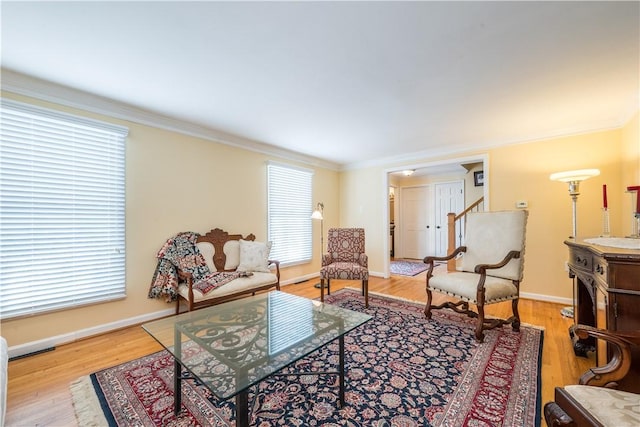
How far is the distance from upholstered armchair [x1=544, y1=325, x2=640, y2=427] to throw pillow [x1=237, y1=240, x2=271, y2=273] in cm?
282

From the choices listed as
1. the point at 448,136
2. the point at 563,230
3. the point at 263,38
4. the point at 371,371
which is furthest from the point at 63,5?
the point at 563,230

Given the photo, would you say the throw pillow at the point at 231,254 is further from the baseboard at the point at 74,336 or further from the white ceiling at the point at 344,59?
the white ceiling at the point at 344,59

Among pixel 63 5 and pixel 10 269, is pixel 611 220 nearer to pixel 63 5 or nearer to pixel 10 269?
pixel 63 5

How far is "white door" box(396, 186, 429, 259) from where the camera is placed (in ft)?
22.3

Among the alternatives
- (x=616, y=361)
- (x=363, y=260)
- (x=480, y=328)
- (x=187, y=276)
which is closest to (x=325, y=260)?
(x=363, y=260)

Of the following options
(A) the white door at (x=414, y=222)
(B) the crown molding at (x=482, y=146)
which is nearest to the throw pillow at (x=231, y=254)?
(B) the crown molding at (x=482, y=146)

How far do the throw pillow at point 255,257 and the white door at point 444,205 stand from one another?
4.93 meters

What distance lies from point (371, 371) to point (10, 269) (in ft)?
9.88

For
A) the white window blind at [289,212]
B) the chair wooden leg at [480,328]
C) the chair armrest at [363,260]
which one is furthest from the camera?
the white window blind at [289,212]

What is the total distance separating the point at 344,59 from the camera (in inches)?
74.4

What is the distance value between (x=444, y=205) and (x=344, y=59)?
5.55 meters

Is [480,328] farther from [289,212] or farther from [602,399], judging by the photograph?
[289,212]

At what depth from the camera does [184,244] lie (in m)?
2.98

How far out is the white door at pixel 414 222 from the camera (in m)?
6.80
